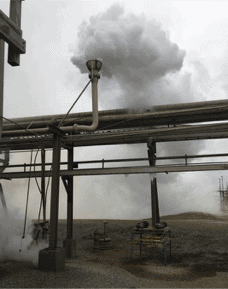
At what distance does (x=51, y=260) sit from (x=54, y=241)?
575mm

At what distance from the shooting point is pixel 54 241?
332 inches

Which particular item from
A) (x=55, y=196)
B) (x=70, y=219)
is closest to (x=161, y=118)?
(x=55, y=196)

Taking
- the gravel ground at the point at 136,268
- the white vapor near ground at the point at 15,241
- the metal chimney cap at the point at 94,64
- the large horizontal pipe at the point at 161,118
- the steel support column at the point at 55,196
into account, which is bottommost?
the gravel ground at the point at 136,268

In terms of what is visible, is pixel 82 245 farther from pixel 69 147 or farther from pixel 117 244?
pixel 69 147

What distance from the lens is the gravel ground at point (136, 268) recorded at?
280 inches

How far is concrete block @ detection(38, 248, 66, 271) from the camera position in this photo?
7984 millimetres

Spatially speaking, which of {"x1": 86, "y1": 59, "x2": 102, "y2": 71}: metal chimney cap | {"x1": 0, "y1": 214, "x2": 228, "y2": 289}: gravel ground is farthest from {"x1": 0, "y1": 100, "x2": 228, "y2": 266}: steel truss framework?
{"x1": 86, "y1": 59, "x2": 102, "y2": 71}: metal chimney cap

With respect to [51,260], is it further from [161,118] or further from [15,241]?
[161,118]

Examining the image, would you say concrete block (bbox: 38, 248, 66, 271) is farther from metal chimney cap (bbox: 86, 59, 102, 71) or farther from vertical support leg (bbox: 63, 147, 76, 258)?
metal chimney cap (bbox: 86, 59, 102, 71)

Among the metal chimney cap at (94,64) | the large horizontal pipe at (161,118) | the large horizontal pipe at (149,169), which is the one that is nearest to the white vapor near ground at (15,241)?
the large horizontal pipe at (149,169)

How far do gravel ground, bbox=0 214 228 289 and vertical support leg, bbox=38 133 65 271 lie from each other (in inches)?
12.0

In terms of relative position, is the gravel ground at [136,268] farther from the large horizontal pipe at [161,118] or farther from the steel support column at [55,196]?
the large horizontal pipe at [161,118]

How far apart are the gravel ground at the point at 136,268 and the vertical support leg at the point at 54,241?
304 millimetres

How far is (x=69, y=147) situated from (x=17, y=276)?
577cm
